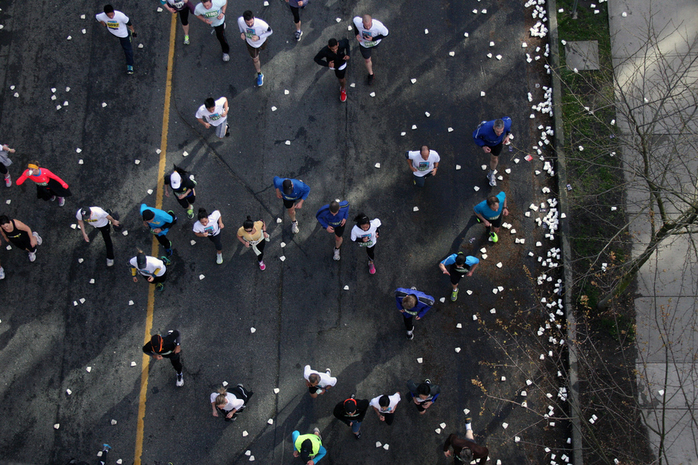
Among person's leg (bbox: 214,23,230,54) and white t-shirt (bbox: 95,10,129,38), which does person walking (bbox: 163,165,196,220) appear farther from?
white t-shirt (bbox: 95,10,129,38)

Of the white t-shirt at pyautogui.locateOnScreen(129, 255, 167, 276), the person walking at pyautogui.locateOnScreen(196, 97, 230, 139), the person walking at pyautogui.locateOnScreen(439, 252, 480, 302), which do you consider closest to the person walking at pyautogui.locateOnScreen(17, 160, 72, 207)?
the white t-shirt at pyautogui.locateOnScreen(129, 255, 167, 276)

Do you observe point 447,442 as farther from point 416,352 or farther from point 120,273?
point 120,273

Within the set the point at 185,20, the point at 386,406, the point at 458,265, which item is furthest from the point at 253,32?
the point at 386,406

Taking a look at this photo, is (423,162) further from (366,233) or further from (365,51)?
(365,51)

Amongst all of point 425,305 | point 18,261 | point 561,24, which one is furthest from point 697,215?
point 18,261

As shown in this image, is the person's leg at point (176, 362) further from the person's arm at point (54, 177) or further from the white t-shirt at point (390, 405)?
the person's arm at point (54, 177)

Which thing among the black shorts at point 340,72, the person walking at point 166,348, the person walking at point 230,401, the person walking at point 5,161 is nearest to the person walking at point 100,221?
the person walking at point 5,161

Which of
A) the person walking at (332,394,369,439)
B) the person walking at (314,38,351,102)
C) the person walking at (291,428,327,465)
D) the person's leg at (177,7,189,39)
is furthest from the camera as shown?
the person's leg at (177,7,189,39)

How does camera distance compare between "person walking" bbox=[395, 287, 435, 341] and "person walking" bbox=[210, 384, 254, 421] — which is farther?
"person walking" bbox=[395, 287, 435, 341]
